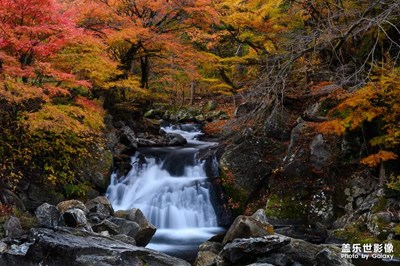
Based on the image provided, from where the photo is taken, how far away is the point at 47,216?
30.0 ft

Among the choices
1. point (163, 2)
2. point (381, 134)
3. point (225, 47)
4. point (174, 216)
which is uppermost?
point (225, 47)

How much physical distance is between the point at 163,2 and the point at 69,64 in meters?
5.29

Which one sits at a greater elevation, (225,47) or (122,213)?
(225,47)

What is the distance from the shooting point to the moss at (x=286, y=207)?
11891 mm

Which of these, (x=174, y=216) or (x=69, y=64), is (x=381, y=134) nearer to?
(x=174, y=216)

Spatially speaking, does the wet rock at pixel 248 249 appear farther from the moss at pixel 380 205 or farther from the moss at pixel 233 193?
the moss at pixel 233 193

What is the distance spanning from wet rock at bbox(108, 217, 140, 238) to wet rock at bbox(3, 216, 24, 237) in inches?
86.7

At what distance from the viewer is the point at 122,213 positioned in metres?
10.7

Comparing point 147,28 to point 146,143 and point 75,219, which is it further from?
point 75,219

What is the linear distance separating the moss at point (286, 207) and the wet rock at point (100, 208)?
471 cm

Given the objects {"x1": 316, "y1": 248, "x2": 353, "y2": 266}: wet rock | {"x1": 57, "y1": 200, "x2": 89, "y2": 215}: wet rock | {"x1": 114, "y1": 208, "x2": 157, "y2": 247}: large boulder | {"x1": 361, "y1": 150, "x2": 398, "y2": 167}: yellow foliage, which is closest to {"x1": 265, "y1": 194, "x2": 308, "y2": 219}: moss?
{"x1": 361, "y1": 150, "x2": 398, "y2": 167}: yellow foliage

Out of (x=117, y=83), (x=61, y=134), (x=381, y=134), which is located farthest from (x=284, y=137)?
(x=61, y=134)

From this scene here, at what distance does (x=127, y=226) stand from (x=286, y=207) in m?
4.98

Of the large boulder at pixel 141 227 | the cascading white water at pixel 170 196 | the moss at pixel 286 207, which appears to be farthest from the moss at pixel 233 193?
the large boulder at pixel 141 227
